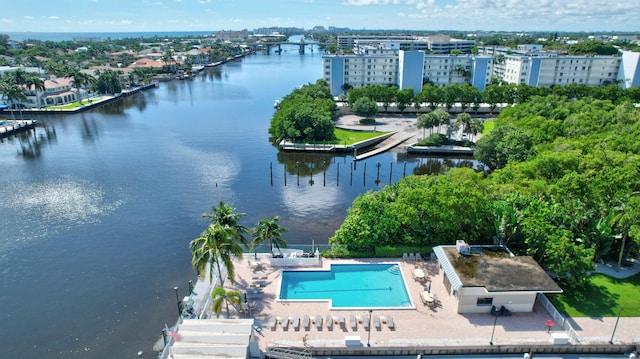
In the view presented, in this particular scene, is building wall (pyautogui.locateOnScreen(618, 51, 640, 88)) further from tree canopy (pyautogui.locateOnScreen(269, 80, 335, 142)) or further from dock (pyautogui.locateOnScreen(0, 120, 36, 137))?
dock (pyautogui.locateOnScreen(0, 120, 36, 137))

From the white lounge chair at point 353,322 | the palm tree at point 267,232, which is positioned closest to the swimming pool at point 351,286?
the white lounge chair at point 353,322

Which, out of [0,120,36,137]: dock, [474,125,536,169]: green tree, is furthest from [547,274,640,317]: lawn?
[0,120,36,137]: dock

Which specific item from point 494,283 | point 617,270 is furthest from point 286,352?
point 617,270

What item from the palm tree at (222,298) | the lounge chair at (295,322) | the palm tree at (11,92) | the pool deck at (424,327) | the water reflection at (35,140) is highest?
the palm tree at (11,92)

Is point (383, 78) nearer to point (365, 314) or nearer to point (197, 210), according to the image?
point (197, 210)

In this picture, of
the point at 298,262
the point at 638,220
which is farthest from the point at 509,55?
the point at 298,262

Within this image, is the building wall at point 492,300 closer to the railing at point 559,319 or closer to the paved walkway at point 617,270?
the railing at point 559,319

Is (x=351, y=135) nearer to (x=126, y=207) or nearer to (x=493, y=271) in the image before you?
(x=126, y=207)
